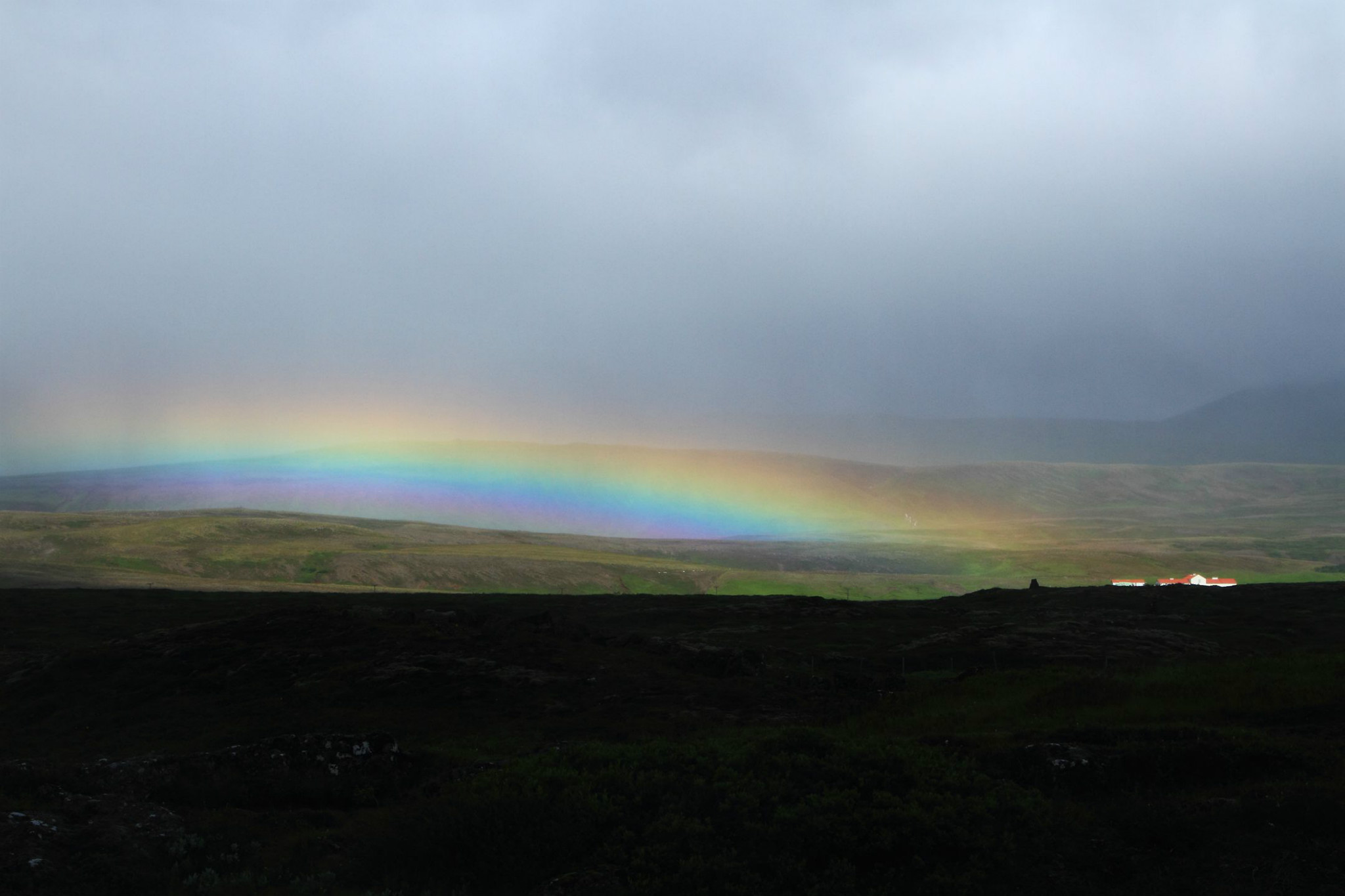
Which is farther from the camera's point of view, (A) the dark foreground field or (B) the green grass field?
(B) the green grass field

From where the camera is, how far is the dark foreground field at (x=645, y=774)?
452 inches

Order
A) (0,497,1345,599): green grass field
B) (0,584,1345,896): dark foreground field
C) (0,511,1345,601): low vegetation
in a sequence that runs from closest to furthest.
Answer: (0,584,1345,896): dark foreground field → (0,511,1345,601): low vegetation → (0,497,1345,599): green grass field

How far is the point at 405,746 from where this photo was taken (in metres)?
21.4

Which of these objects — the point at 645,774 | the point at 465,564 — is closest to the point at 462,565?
the point at 465,564

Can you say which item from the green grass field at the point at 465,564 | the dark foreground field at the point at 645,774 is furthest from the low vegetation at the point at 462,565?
the dark foreground field at the point at 645,774

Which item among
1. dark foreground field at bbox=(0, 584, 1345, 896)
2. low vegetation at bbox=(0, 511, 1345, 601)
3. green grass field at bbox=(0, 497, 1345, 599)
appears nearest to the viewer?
dark foreground field at bbox=(0, 584, 1345, 896)

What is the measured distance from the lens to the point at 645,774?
13.7 metres

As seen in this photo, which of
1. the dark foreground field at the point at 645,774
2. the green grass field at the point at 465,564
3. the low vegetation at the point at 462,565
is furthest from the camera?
the green grass field at the point at 465,564

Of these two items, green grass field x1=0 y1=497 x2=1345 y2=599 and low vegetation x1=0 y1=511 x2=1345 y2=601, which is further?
green grass field x1=0 y1=497 x2=1345 y2=599

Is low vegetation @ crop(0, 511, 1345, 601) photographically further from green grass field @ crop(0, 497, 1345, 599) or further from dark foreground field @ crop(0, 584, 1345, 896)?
dark foreground field @ crop(0, 584, 1345, 896)

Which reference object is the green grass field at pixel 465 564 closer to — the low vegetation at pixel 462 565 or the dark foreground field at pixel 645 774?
the low vegetation at pixel 462 565

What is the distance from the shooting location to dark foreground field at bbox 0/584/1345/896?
11477mm

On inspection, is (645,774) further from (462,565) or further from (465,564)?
(465,564)

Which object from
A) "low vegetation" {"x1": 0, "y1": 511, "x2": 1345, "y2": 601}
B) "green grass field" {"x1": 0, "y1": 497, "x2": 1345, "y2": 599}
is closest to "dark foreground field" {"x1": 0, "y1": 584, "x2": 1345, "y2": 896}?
"low vegetation" {"x1": 0, "y1": 511, "x2": 1345, "y2": 601}
